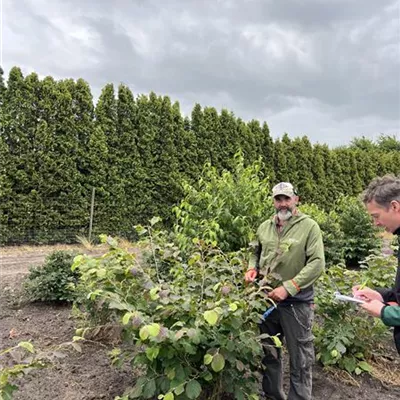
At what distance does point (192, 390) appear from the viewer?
85.1 inches

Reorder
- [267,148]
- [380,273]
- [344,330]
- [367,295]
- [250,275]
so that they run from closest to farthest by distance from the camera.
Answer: [367,295], [250,275], [344,330], [380,273], [267,148]

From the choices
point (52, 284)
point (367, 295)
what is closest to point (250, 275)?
point (367, 295)

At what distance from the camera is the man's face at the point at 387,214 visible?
2258mm

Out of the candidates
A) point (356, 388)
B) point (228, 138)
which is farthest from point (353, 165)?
point (356, 388)

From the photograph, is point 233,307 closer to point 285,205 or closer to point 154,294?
point 154,294

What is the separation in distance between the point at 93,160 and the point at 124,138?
3.61 feet

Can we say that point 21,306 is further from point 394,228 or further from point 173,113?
point 173,113

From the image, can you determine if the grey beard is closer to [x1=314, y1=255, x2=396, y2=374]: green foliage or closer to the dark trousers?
the dark trousers

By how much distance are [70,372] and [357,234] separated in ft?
19.7

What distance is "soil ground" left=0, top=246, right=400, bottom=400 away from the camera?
296 cm

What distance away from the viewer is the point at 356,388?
341cm

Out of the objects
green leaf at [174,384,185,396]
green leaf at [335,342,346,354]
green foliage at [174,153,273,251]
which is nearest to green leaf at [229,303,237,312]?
green leaf at [174,384,185,396]

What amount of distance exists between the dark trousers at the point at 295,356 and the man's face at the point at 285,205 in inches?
25.7

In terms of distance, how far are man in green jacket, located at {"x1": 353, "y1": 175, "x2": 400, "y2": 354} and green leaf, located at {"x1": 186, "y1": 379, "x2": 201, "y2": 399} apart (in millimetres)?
1003
